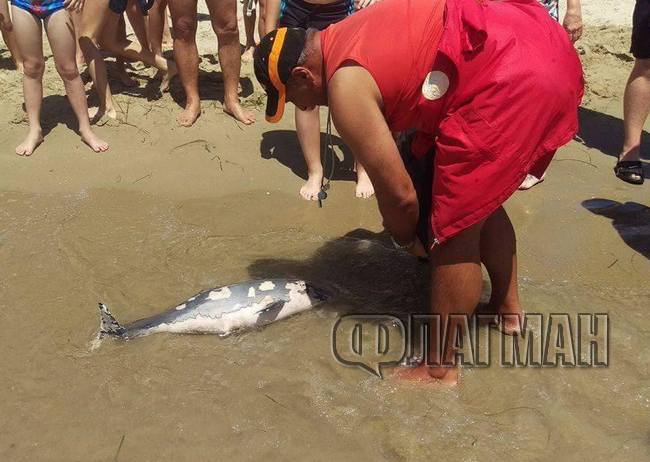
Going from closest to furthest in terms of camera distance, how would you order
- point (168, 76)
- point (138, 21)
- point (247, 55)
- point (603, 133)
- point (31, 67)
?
point (31, 67) < point (603, 133) < point (168, 76) < point (138, 21) < point (247, 55)

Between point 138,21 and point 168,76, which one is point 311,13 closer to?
point 168,76

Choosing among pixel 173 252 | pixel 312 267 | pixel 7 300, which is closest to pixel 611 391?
pixel 312 267

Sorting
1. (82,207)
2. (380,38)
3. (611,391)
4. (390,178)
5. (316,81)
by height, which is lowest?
(82,207)

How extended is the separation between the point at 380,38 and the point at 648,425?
1.90 meters

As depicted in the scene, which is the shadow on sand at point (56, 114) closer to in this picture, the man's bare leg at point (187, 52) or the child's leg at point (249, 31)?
the man's bare leg at point (187, 52)

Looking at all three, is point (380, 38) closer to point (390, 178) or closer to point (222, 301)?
point (390, 178)

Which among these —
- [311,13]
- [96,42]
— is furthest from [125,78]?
[311,13]

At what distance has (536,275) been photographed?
371cm

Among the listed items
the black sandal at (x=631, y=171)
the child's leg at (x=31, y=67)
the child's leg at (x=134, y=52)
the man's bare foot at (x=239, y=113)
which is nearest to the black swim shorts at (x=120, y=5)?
the child's leg at (x=134, y=52)

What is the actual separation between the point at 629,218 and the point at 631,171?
0.57 meters

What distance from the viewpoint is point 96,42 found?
17.7ft

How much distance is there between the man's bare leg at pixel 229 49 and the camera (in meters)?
5.21

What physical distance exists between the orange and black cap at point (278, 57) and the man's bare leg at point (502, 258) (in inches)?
46.4

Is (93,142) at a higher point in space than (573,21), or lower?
lower
